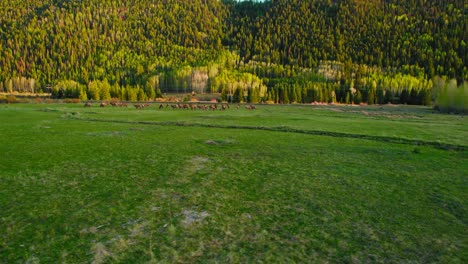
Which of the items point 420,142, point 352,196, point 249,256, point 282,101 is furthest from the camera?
point 282,101

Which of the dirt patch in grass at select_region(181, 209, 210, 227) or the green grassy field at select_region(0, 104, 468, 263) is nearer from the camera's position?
the green grassy field at select_region(0, 104, 468, 263)

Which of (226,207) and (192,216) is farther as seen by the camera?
(226,207)

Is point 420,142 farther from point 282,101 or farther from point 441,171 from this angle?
point 282,101

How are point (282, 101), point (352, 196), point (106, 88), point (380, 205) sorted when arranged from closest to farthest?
point (380, 205), point (352, 196), point (106, 88), point (282, 101)

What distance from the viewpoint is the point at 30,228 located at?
7.31m

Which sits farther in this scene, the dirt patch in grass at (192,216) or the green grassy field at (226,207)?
the dirt patch in grass at (192,216)

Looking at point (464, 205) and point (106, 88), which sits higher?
point (106, 88)

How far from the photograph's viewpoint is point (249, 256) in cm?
634

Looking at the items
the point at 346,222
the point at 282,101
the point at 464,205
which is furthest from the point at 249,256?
the point at 282,101

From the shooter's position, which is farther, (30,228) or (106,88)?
(106,88)

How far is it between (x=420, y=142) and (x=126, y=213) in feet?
75.8

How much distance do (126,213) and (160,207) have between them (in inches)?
36.3

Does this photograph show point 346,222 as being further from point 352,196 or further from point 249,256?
point 249,256

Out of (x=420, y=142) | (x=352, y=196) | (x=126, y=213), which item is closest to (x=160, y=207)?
(x=126, y=213)
